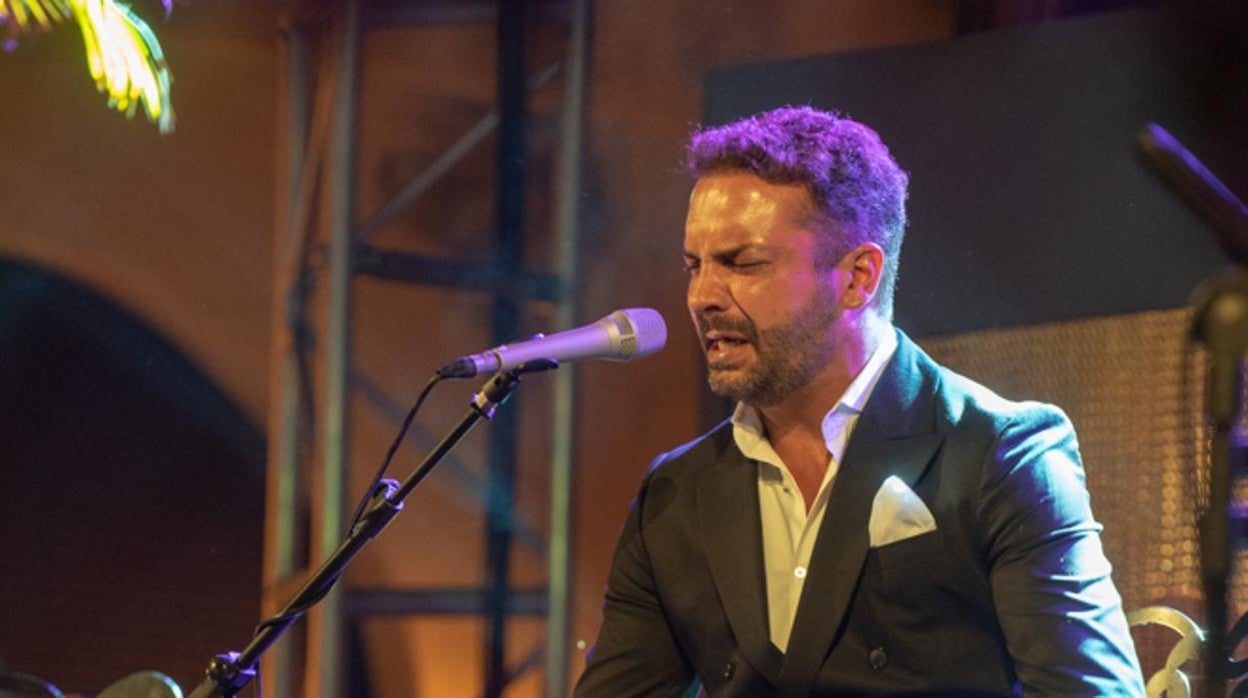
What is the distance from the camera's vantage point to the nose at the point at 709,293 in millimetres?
3078

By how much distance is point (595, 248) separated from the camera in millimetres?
5188

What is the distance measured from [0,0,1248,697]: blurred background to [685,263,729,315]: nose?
161cm

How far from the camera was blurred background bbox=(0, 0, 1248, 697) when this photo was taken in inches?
198

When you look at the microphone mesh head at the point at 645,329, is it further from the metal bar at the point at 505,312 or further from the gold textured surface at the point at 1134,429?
the metal bar at the point at 505,312

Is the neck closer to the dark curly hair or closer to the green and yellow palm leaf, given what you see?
the dark curly hair

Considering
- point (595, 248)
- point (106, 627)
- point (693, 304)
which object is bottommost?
point (106, 627)

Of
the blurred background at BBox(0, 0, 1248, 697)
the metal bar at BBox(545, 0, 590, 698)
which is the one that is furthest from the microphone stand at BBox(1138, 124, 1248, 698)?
the metal bar at BBox(545, 0, 590, 698)

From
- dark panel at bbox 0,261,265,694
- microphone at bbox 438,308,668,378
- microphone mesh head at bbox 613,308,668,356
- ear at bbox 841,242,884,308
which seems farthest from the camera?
dark panel at bbox 0,261,265,694

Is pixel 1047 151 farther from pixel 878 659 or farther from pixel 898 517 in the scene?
pixel 878 659

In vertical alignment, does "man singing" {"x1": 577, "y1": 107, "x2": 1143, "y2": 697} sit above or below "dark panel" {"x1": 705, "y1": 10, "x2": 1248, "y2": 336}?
below

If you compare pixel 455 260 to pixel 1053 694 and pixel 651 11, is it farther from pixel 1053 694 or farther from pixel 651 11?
pixel 1053 694

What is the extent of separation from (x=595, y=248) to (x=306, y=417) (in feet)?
3.75

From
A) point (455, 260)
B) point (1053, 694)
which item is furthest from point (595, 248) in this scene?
point (1053, 694)

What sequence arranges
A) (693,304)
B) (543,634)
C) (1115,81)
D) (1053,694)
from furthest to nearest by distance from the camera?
(543,634)
(1115,81)
(693,304)
(1053,694)
